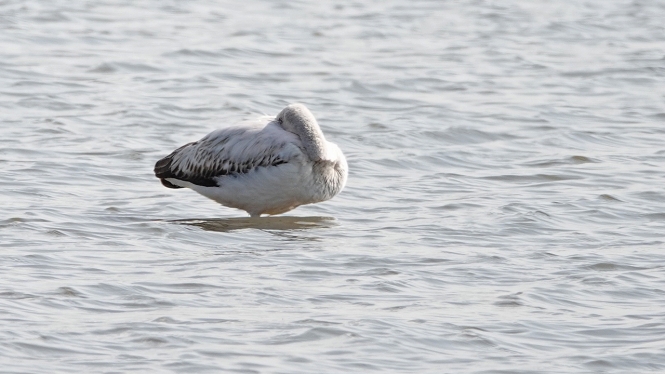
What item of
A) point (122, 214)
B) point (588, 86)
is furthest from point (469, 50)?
point (122, 214)

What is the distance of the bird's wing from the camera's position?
388 inches

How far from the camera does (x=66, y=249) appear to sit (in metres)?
8.84

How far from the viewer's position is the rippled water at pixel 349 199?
22.8ft

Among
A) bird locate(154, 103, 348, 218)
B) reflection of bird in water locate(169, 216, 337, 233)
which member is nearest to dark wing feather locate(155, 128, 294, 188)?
bird locate(154, 103, 348, 218)

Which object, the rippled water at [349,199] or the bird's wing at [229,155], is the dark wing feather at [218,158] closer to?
the bird's wing at [229,155]

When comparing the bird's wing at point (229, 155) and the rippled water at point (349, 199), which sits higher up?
the bird's wing at point (229, 155)

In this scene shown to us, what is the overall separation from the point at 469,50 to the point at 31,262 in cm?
1122

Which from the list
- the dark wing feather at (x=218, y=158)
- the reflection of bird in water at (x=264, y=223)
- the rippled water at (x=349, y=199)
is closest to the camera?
the rippled water at (x=349, y=199)

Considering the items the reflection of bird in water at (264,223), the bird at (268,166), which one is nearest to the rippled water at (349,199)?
the reflection of bird in water at (264,223)

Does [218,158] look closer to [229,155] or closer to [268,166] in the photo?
[229,155]

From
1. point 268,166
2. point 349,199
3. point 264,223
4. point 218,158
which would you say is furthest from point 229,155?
point 349,199

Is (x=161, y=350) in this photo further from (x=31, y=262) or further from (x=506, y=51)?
(x=506, y=51)

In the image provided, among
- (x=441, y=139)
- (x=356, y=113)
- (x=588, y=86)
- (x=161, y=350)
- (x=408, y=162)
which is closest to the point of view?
(x=161, y=350)

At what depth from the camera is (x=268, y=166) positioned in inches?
387
